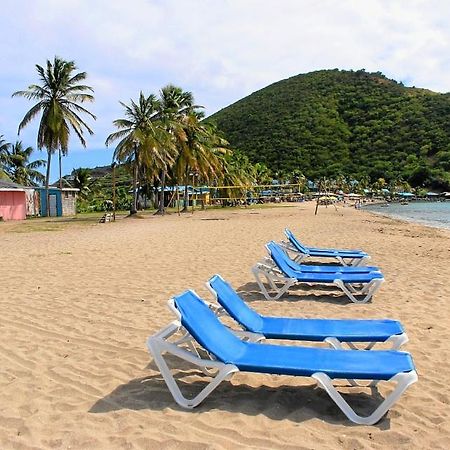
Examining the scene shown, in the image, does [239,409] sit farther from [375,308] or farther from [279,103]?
[279,103]

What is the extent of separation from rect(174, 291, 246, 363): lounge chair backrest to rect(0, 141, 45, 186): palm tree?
46746 mm

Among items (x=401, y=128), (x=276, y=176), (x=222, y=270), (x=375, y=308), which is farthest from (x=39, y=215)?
(x=401, y=128)

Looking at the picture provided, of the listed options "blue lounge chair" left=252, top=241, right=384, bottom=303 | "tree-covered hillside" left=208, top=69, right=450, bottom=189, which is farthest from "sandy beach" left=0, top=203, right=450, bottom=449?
"tree-covered hillside" left=208, top=69, right=450, bottom=189

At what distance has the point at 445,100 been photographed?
103 meters

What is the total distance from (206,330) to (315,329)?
3.42 feet

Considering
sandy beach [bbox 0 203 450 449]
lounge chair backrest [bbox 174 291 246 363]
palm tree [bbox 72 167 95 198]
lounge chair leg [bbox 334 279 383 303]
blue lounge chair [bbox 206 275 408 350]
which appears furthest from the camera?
palm tree [bbox 72 167 95 198]

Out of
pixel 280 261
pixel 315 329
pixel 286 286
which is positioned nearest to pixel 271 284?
pixel 286 286

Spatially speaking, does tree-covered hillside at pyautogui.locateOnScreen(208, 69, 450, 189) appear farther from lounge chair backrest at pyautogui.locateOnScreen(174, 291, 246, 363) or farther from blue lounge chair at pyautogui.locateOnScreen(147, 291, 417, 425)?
blue lounge chair at pyautogui.locateOnScreen(147, 291, 417, 425)

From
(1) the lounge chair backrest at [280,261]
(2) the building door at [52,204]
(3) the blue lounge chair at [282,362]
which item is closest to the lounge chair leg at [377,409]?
(3) the blue lounge chair at [282,362]

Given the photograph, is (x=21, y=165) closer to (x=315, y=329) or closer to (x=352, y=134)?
(x=315, y=329)

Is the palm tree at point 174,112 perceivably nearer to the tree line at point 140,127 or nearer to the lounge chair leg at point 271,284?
the tree line at point 140,127

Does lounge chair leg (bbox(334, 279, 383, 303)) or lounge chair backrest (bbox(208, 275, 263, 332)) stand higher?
lounge chair backrest (bbox(208, 275, 263, 332))

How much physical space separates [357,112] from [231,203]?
61.0 meters

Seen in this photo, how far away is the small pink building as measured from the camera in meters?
32.1
